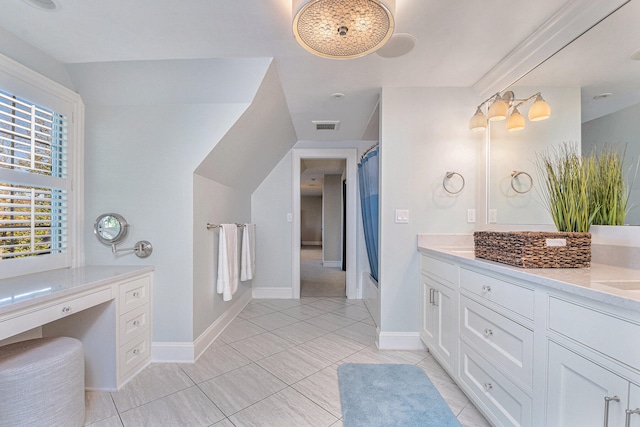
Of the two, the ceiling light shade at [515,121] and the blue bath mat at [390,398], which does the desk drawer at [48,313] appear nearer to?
the blue bath mat at [390,398]

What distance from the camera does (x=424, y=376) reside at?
181cm

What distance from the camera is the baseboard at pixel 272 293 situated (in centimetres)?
361

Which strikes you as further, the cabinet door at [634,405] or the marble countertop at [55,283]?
the marble countertop at [55,283]

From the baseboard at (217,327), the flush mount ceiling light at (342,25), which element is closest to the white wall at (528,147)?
the flush mount ceiling light at (342,25)

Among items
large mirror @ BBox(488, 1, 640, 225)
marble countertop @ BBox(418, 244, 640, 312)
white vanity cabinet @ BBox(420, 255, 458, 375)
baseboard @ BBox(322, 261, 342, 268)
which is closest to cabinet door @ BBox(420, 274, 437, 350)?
white vanity cabinet @ BBox(420, 255, 458, 375)

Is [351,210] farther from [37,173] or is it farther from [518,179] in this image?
[37,173]

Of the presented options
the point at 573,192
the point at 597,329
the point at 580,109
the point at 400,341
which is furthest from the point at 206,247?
the point at 580,109

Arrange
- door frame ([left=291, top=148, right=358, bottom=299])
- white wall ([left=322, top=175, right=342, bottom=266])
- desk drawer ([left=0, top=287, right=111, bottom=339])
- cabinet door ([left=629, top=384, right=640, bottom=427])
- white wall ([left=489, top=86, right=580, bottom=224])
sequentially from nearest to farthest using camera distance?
cabinet door ([left=629, top=384, right=640, bottom=427])
desk drawer ([left=0, top=287, right=111, bottom=339])
white wall ([left=489, top=86, right=580, bottom=224])
door frame ([left=291, top=148, right=358, bottom=299])
white wall ([left=322, top=175, right=342, bottom=266])

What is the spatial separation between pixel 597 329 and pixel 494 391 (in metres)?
0.66

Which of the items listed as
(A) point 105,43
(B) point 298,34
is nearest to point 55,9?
(A) point 105,43

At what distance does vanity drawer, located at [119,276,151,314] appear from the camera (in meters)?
1.73

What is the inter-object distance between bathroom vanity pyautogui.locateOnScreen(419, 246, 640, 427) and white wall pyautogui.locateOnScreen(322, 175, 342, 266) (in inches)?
190

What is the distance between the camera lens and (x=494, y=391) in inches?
50.8

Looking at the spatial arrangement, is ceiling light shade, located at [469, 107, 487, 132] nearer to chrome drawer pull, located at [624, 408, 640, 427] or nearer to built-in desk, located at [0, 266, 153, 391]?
chrome drawer pull, located at [624, 408, 640, 427]
